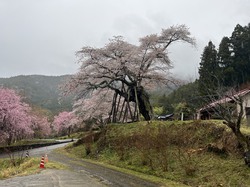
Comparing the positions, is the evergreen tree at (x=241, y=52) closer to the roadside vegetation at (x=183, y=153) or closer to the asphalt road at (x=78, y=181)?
the roadside vegetation at (x=183, y=153)

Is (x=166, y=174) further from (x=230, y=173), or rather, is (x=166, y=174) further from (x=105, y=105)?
(x=105, y=105)

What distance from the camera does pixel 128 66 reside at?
1130 inches

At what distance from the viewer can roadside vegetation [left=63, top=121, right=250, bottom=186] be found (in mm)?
13719

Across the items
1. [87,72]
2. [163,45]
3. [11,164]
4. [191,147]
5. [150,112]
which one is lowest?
[11,164]

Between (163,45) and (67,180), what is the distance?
19.8 metres

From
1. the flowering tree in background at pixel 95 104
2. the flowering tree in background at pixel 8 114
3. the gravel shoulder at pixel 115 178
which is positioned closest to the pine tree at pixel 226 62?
the flowering tree in background at pixel 95 104

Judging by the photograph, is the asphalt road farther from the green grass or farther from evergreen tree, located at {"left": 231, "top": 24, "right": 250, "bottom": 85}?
evergreen tree, located at {"left": 231, "top": 24, "right": 250, "bottom": 85}

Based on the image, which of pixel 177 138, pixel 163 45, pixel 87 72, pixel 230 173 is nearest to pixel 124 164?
pixel 177 138

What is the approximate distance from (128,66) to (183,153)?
13.5 metres

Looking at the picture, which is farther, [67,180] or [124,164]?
[124,164]

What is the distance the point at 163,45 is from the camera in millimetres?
30469

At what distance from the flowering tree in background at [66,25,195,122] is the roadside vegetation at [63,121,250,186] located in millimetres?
5512

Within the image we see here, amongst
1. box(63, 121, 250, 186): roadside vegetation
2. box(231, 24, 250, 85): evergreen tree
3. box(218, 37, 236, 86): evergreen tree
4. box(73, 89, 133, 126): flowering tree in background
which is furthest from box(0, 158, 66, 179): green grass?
box(231, 24, 250, 85): evergreen tree

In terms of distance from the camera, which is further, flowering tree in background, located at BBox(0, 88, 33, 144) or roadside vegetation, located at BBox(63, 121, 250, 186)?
flowering tree in background, located at BBox(0, 88, 33, 144)
